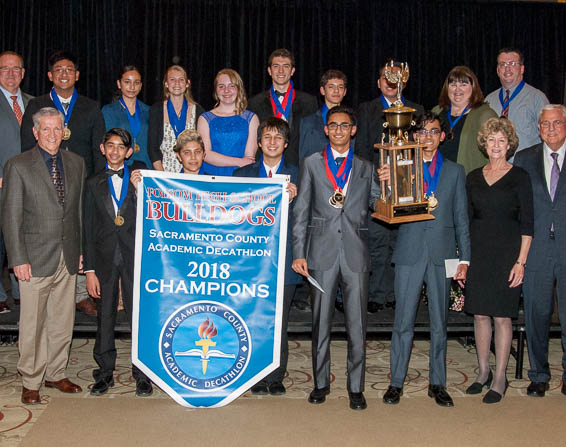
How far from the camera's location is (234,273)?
13.8 ft

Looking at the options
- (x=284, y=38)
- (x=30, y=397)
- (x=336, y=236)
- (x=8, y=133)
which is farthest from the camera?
(x=284, y=38)

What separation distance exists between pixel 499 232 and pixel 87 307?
2.87 m

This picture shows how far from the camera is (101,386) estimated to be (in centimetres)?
439

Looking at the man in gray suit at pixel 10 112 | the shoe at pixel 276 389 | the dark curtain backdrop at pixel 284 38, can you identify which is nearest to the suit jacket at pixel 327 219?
the shoe at pixel 276 389

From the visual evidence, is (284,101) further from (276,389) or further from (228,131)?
(276,389)

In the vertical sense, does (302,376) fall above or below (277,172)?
below

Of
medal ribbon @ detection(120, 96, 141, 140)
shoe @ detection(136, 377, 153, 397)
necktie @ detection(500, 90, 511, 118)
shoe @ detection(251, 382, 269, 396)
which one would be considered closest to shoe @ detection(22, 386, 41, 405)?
shoe @ detection(136, 377, 153, 397)

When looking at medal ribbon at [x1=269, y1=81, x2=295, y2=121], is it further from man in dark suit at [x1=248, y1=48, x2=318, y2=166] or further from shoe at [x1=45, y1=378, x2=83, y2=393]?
shoe at [x1=45, y1=378, x2=83, y2=393]

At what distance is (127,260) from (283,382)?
1.30m

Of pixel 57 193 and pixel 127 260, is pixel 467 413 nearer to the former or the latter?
pixel 127 260

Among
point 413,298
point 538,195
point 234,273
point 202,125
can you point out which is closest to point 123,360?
point 234,273

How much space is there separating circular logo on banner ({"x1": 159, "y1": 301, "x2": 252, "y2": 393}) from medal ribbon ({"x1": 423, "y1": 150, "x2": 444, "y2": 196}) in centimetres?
134

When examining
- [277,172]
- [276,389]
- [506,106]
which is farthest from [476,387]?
[506,106]

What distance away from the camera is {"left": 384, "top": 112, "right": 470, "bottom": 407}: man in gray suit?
4188 millimetres
